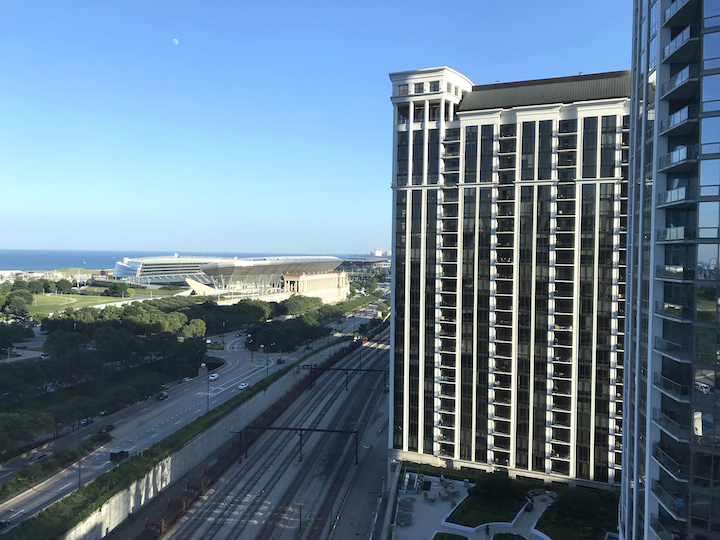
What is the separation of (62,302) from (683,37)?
166 m

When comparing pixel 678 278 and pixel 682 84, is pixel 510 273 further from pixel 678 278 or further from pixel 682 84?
pixel 682 84

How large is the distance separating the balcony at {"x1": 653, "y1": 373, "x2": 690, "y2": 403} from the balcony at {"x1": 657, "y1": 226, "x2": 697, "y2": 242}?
5.67m

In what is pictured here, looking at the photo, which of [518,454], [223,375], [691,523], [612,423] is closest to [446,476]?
[518,454]

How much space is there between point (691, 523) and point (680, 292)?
28.4 ft

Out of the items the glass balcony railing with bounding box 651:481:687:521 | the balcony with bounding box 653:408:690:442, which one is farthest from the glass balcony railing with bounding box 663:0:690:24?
the glass balcony railing with bounding box 651:481:687:521

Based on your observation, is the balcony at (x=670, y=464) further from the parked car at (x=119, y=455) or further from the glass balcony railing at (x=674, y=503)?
the parked car at (x=119, y=455)

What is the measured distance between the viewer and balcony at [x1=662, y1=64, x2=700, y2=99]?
59.5 ft

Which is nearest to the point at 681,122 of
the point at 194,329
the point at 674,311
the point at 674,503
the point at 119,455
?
the point at 674,311

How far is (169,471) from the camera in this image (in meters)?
46.3

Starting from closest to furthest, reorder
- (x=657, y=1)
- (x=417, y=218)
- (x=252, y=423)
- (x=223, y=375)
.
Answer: (x=657, y=1) → (x=417, y=218) → (x=252, y=423) → (x=223, y=375)

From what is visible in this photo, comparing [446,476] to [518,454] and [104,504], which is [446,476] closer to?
[518,454]

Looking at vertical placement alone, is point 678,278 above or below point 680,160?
below

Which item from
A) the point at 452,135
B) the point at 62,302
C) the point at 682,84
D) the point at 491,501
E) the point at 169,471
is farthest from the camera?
the point at 62,302

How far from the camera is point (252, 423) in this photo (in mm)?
64375
